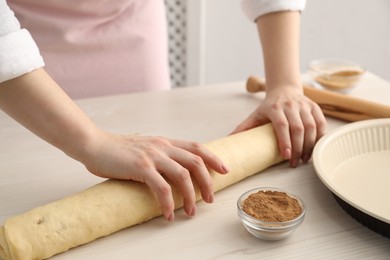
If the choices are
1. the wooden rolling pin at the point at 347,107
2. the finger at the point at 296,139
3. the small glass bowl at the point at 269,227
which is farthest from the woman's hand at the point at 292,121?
the small glass bowl at the point at 269,227

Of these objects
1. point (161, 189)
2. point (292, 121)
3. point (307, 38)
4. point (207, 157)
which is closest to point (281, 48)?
point (292, 121)

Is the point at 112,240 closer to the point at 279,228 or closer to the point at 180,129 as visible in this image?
the point at 279,228

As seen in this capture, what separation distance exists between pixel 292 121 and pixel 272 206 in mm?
248

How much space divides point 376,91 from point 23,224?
0.91 metres

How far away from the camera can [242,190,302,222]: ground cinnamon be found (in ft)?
2.22

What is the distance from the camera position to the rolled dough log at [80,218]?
2.06 feet

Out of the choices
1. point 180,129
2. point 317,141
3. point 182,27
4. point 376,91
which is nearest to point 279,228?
A: point 317,141

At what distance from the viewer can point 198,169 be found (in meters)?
0.73

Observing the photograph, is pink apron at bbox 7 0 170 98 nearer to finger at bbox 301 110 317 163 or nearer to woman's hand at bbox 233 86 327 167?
woman's hand at bbox 233 86 327 167

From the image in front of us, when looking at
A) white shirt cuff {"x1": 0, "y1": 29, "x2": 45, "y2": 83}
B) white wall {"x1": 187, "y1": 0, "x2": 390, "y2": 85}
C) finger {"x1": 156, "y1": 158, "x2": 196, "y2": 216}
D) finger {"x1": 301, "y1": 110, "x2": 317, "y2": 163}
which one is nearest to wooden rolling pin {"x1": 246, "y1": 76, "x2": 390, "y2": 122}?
finger {"x1": 301, "y1": 110, "x2": 317, "y2": 163}

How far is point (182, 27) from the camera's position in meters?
2.16

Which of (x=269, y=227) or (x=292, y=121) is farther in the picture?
(x=292, y=121)

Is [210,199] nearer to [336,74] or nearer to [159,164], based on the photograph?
[159,164]

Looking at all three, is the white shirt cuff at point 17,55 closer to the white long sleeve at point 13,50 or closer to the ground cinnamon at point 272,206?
the white long sleeve at point 13,50
